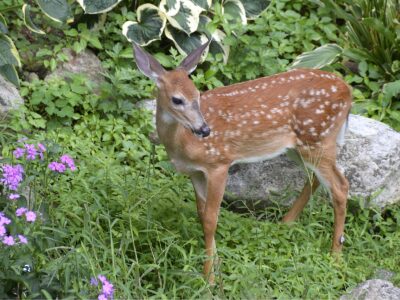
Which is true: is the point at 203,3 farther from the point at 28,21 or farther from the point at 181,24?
the point at 28,21

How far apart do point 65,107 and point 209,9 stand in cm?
175

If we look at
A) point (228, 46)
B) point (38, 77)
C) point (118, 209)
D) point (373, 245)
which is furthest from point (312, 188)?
point (38, 77)

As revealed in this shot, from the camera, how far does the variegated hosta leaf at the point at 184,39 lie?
8008 millimetres

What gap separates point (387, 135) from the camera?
275 inches

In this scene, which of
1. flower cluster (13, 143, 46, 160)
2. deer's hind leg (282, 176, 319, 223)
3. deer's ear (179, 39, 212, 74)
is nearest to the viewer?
flower cluster (13, 143, 46, 160)

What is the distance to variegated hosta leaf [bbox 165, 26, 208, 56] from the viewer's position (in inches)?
315

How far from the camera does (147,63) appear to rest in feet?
18.5

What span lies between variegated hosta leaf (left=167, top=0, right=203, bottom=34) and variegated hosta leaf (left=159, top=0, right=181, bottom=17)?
6 cm

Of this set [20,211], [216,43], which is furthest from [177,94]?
[216,43]

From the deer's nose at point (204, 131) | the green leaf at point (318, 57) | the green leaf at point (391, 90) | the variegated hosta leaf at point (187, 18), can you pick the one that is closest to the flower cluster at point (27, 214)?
the deer's nose at point (204, 131)

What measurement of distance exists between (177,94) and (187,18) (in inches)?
98.5

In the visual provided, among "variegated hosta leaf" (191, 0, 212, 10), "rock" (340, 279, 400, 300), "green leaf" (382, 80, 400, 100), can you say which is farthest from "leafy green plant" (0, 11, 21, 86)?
"green leaf" (382, 80, 400, 100)

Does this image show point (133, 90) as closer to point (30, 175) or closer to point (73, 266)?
point (30, 175)

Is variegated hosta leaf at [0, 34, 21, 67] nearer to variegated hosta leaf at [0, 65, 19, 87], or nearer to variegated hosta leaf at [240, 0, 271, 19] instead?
variegated hosta leaf at [0, 65, 19, 87]
